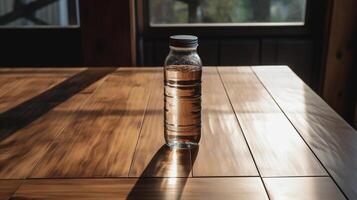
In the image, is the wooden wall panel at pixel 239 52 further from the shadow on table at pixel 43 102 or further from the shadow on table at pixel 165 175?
the shadow on table at pixel 165 175

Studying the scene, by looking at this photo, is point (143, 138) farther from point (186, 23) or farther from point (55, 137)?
point (186, 23)

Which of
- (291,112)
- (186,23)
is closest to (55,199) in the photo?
(291,112)

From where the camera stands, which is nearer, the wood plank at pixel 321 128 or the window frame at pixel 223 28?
the wood plank at pixel 321 128

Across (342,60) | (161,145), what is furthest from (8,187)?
(342,60)

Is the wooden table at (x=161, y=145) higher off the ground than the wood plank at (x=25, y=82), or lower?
lower

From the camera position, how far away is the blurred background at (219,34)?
2395 millimetres

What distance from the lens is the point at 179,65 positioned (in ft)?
3.01

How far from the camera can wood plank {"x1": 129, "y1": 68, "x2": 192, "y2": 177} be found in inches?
31.9

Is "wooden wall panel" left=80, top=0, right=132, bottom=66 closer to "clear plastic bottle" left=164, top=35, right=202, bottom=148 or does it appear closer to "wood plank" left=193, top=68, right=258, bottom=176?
"wood plank" left=193, top=68, right=258, bottom=176

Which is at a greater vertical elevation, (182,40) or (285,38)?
(182,40)

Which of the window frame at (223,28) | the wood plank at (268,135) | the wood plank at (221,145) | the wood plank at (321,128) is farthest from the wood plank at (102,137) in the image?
the window frame at (223,28)

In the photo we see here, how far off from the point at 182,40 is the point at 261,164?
29cm

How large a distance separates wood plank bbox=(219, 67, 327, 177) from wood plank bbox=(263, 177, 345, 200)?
1.0 inches

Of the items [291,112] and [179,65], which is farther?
[291,112]
